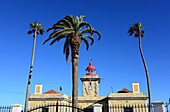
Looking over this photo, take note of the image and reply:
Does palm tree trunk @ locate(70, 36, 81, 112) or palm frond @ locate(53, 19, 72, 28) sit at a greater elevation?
palm frond @ locate(53, 19, 72, 28)

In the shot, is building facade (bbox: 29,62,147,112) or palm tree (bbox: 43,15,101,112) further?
building facade (bbox: 29,62,147,112)

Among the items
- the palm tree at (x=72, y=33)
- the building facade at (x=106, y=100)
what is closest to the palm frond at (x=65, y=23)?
the palm tree at (x=72, y=33)

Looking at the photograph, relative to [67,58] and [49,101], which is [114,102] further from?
[67,58]

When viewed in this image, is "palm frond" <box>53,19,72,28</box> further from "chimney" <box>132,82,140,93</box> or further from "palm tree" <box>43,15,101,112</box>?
"chimney" <box>132,82,140,93</box>

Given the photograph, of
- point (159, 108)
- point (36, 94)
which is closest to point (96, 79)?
point (36, 94)

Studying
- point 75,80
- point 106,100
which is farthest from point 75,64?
point 106,100

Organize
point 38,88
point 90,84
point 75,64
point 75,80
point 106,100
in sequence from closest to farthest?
point 75,80, point 75,64, point 106,100, point 38,88, point 90,84

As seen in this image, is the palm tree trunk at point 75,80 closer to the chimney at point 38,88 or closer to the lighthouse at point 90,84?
the chimney at point 38,88

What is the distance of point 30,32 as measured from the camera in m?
30.5

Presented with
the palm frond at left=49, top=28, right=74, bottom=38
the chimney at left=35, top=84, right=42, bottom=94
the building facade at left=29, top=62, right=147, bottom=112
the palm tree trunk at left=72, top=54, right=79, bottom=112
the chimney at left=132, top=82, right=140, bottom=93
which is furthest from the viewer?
the chimney at left=35, top=84, right=42, bottom=94

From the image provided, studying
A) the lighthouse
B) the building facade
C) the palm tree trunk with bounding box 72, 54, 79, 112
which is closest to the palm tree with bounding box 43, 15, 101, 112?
the palm tree trunk with bounding box 72, 54, 79, 112

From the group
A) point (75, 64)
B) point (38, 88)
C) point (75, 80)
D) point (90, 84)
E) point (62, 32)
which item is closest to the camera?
point (75, 80)

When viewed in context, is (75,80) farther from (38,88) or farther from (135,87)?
(135,87)

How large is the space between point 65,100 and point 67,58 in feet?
40.3
